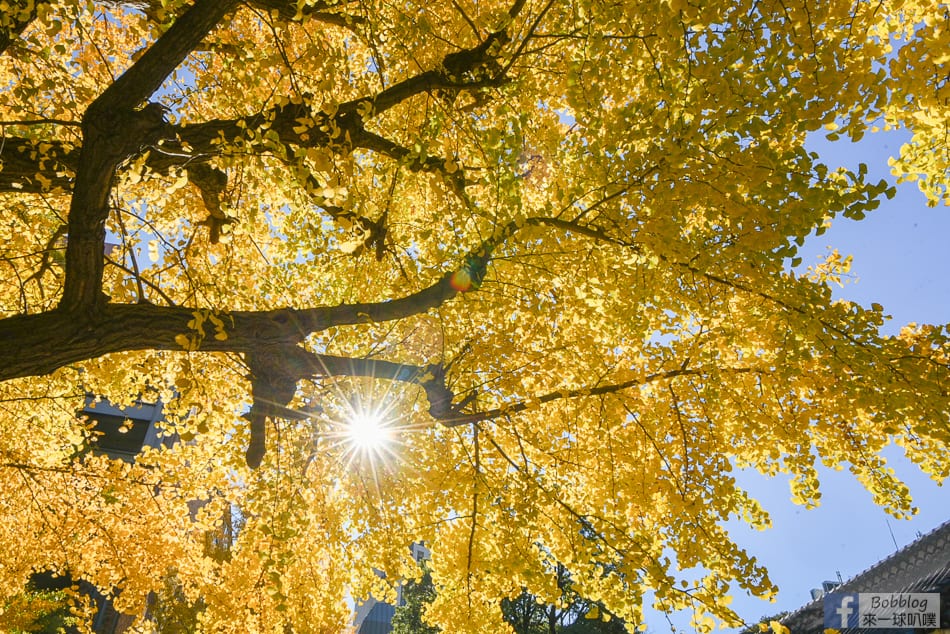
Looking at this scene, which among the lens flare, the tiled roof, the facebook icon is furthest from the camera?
the facebook icon

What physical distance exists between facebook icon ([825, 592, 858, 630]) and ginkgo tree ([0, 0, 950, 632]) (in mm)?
8002

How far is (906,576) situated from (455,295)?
11.0m

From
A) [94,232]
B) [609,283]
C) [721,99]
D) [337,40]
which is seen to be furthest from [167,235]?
[721,99]

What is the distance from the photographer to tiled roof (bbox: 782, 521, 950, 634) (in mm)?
7547

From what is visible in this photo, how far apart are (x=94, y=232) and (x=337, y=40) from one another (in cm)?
412

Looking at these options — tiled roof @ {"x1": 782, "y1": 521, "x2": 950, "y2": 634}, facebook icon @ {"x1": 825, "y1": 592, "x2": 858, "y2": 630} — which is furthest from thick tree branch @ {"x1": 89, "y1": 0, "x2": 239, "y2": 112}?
facebook icon @ {"x1": 825, "y1": 592, "x2": 858, "y2": 630}

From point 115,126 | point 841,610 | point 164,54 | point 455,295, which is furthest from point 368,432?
point 841,610

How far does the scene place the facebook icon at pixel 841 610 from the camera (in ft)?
34.0

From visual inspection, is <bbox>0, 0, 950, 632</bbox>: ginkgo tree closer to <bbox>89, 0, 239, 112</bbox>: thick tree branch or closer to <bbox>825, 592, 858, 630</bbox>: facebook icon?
<bbox>89, 0, 239, 112</bbox>: thick tree branch

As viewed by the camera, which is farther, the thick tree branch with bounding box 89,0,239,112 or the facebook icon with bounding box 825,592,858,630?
the facebook icon with bounding box 825,592,858,630

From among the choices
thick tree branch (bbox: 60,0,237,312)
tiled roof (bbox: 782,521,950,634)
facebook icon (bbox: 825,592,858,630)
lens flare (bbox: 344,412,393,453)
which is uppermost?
thick tree branch (bbox: 60,0,237,312)

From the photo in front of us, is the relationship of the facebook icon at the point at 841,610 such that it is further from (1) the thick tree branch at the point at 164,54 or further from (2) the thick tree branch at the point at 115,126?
(1) the thick tree branch at the point at 164,54

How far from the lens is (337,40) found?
6164mm

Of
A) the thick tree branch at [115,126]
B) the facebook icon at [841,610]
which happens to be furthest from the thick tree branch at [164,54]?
the facebook icon at [841,610]
